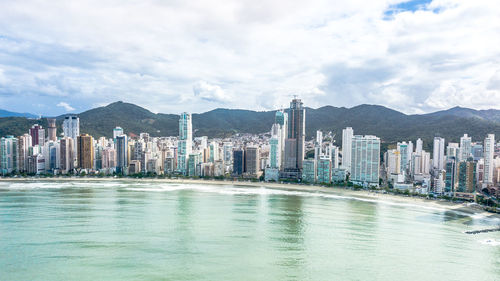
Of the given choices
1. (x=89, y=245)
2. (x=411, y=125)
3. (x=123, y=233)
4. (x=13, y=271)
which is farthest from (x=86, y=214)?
(x=411, y=125)

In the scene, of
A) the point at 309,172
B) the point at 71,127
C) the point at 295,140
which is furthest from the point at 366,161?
the point at 71,127

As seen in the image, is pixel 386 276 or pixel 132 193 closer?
pixel 386 276

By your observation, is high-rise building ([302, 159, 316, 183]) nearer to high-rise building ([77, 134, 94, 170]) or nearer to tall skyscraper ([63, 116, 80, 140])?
high-rise building ([77, 134, 94, 170])

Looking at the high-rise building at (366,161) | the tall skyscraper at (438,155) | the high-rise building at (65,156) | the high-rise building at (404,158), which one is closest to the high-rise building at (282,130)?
the high-rise building at (366,161)

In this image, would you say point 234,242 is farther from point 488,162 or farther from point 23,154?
point 23,154

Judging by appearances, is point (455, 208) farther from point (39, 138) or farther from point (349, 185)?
point (39, 138)

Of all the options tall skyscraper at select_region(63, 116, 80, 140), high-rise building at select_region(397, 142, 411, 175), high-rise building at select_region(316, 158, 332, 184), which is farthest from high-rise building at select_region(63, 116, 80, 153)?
high-rise building at select_region(397, 142, 411, 175)

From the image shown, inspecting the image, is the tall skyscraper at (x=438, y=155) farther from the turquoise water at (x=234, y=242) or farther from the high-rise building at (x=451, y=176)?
the turquoise water at (x=234, y=242)
